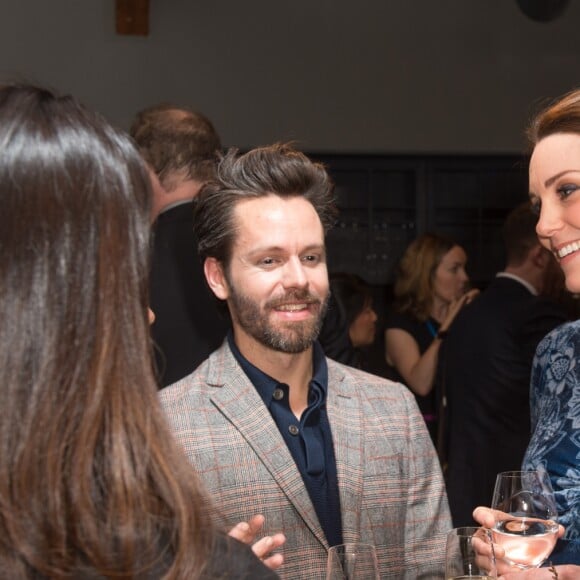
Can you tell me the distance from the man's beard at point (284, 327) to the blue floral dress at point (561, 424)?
1.74 feet

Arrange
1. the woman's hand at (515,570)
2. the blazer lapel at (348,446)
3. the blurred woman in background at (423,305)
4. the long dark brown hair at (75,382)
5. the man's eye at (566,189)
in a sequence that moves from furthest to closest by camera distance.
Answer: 1. the blurred woman in background at (423,305)
2. the blazer lapel at (348,446)
3. the man's eye at (566,189)
4. the woman's hand at (515,570)
5. the long dark brown hair at (75,382)

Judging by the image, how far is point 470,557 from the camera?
4.89 feet

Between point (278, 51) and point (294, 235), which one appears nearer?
point (294, 235)

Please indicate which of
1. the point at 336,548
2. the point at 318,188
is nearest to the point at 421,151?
the point at 318,188

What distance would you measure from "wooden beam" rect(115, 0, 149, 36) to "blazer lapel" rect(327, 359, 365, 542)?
16.2 feet

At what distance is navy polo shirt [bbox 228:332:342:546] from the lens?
2.13 meters

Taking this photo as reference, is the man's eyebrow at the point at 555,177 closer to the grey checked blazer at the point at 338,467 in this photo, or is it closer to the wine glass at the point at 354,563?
the grey checked blazer at the point at 338,467

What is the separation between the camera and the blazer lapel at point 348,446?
2129 millimetres

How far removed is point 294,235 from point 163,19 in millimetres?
5140

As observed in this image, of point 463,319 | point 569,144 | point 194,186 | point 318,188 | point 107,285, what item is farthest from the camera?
point 463,319

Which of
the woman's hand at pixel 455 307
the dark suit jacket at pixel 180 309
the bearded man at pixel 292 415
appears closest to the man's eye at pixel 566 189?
the bearded man at pixel 292 415

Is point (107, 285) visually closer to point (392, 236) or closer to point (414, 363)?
point (414, 363)

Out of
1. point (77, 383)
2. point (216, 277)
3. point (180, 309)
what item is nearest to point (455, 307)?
point (180, 309)

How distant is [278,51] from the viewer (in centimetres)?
707
